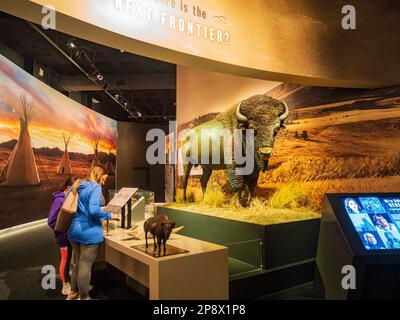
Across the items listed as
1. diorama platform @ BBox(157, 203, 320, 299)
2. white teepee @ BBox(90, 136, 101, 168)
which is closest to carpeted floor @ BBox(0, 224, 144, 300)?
diorama platform @ BBox(157, 203, 320, 299)

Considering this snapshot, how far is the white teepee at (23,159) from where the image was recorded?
6.54m

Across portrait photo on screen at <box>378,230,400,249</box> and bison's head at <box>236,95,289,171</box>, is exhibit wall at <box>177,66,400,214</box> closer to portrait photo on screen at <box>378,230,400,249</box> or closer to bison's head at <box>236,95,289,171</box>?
bison's head at <box>236,95,289,171</box>

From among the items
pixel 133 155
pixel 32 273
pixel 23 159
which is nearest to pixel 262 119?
pixel 32 273

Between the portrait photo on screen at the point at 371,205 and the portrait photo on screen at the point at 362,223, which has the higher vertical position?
the portrait photo on screen at the point at 371,205

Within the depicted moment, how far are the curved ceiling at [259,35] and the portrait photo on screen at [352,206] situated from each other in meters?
1.99

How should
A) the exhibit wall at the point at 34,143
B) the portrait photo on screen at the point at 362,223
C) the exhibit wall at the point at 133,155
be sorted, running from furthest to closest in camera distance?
the exhibit wall at the point at 133,155 < the exhibit wall at the point at 34,143 < the portrait photo on screen at the point at 362,223

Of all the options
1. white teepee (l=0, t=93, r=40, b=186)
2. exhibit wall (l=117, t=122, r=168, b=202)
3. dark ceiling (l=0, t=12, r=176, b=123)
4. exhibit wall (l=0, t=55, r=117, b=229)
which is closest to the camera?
exhibit wall (l=0, t=55, r=117, b=229)

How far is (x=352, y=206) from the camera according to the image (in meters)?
2.56

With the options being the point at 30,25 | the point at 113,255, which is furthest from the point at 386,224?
the point at 30,25

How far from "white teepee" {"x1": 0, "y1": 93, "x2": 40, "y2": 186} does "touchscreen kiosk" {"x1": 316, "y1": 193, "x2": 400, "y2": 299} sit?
624cm

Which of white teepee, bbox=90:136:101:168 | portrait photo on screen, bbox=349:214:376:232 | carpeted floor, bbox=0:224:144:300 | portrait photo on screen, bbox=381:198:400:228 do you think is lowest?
carpeted floor, bbox=0:224:144:300

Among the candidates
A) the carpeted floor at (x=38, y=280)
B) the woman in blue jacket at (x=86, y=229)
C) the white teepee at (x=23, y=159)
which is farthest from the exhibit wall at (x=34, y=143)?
the woman in blue jacket at (x=86, y=229)

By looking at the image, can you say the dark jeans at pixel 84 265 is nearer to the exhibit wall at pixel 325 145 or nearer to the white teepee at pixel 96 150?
the exhibit wall at pixel 325 145

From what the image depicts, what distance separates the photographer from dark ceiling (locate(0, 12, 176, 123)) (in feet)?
23.5
